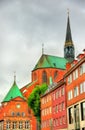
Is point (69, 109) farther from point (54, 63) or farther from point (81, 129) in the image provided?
point (54, 63)

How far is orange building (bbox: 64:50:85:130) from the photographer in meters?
49.9

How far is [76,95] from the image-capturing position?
5275 centimetres

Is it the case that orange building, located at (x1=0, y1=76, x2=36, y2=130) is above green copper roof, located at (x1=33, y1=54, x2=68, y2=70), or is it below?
below

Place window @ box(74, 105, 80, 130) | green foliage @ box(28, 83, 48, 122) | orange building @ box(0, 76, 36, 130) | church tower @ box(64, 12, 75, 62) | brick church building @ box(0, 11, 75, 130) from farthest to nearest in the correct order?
1. church tower @ box(64, 12, 75, 62)
2. brick church building @ box(0, 11, 75, 130)
3. orange building @ box(0, 76, 36, 130)
4. green foliage @ box(28, 83, 48, 122)
5. window @ box(74, 105, 80, 130)

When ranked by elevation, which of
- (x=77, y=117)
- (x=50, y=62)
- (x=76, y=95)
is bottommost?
(x=77, y=117)

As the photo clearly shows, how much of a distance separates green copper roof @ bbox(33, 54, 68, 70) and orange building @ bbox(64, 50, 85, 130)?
6466 centimetres

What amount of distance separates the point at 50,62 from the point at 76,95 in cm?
7331

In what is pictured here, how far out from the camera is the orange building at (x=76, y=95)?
49875 mm

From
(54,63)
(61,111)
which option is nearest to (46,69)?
(54,63)

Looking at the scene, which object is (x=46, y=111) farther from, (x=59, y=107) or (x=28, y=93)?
(x=28, y=93)

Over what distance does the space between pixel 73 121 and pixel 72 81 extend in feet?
23.2

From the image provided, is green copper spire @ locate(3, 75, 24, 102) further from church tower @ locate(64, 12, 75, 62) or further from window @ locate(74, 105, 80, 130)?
window @ locate(74, 105, 80, 130)

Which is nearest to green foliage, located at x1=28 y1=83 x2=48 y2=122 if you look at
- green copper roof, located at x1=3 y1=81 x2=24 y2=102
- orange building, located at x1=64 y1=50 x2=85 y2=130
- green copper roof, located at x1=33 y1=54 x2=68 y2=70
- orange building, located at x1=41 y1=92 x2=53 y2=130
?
orange building, located at x1=41 y1=92 x2=53 y2=130

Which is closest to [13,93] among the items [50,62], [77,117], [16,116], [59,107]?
[16,116]
